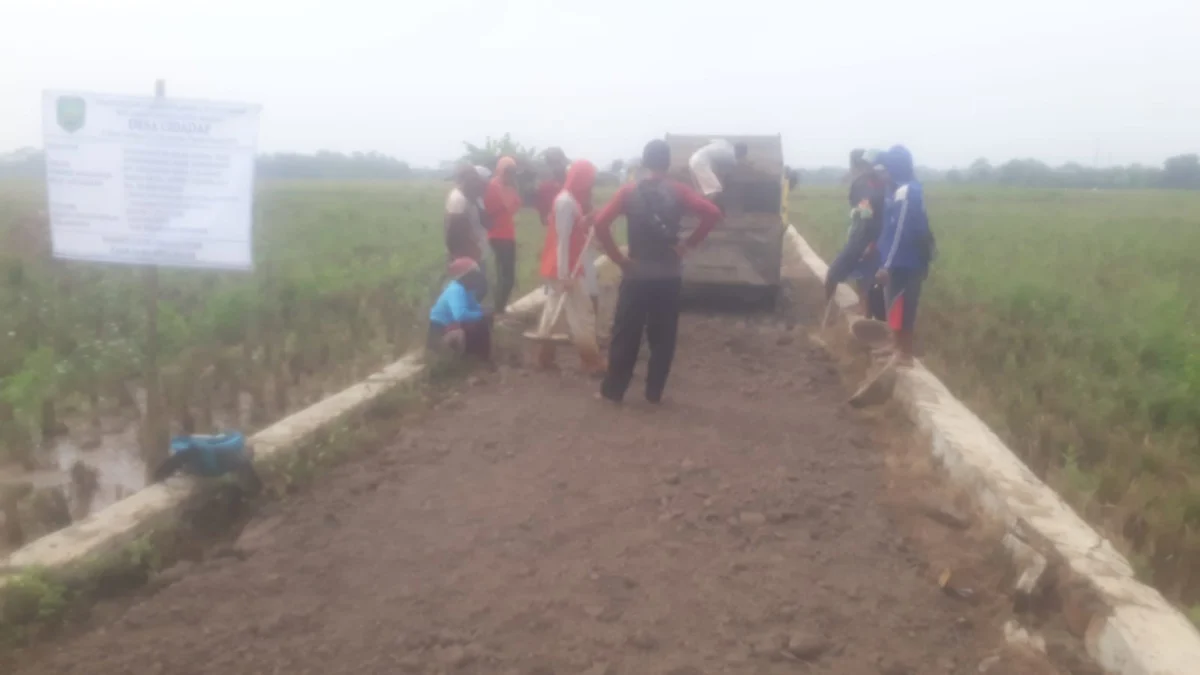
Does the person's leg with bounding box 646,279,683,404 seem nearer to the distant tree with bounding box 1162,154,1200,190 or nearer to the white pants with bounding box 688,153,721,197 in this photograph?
the white pants with bounding box 688,153,721,197

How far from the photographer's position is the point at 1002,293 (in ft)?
42.8

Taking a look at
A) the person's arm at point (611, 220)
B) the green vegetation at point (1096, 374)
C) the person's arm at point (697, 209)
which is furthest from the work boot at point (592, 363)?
the green vegetation at point (1096, 374)

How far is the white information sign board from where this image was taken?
4672 millimetres

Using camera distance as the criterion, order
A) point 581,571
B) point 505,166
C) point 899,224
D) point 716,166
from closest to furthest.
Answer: point 581,571 → point 899,224 → point 505,166 → point 716,166

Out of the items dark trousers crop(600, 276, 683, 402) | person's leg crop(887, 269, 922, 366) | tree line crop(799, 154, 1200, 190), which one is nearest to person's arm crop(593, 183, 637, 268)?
dark trousers crop(600, 276, 683, 402)

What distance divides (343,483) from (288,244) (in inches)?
646

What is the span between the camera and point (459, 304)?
8016mm

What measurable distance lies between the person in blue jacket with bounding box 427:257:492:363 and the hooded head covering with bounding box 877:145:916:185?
3.18 meters

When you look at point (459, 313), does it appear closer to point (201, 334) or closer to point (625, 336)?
point (625, 336)

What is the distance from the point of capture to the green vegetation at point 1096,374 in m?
5.55

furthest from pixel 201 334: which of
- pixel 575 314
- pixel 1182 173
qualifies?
pixel 1182 173

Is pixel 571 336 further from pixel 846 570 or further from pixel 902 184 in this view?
pixel 846 570

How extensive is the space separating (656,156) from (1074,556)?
11.6 ft

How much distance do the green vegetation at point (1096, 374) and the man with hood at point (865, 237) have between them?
2.46 feet
